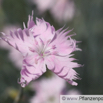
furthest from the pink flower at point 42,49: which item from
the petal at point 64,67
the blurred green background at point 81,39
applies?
the blurred green background at point 81,39

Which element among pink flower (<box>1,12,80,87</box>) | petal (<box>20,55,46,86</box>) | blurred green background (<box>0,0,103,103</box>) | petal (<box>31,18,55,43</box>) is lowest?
petal (<box>20,55,46,86</box>)

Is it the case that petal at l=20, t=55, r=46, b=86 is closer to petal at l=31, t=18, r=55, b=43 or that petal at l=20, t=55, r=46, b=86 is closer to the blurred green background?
petal at l=31, t=18, r=55, b=43

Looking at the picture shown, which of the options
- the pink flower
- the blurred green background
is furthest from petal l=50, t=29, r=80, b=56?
the blurred green background

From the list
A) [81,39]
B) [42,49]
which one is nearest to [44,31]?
[42,49]

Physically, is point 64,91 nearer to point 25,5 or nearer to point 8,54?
point 8,54

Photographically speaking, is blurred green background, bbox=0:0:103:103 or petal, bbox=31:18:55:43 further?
blurred green background, bbox=0:0:103:103

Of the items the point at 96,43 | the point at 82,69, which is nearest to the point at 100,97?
the point at 82,69

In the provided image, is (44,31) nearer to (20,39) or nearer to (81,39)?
(20,39)
